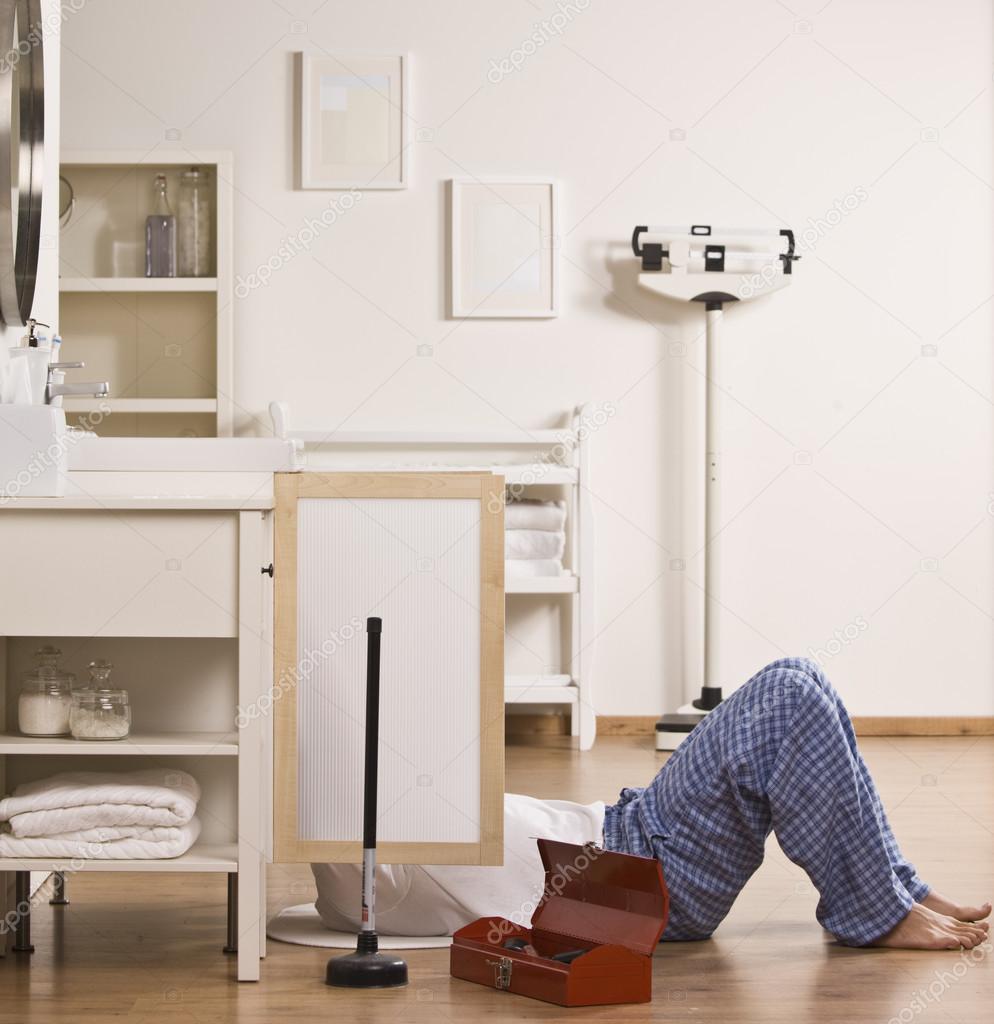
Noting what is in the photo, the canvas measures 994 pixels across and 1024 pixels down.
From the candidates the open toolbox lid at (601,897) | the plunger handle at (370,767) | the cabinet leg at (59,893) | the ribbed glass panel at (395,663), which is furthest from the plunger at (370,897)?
the cabinet leg at (59,893)

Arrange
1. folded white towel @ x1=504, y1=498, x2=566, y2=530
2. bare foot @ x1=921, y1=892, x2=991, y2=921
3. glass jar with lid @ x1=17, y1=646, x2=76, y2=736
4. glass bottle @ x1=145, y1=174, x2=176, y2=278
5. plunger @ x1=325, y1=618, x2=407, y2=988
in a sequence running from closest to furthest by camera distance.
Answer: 1. plunger @ x1=325, y1=618, x2=407, y2=988
2. glass jar with lid @ x1=17, y1=646, x2=76, y2=736
3. bare foot @ x1=921, y1=892, x2=991, y2=921
4. folded white towel @ x1=504, y1=498, x2=566, y2=530
5. glass bottle @ x1=145, y1=174, x2=176, y2=278

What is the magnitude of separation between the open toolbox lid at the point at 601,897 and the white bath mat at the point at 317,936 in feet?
0.64

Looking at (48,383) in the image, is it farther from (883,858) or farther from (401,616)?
(883,858)

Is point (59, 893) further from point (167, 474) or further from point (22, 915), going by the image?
point (167, 474)

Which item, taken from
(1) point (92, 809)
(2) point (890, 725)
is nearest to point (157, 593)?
(1) point (92, 809)

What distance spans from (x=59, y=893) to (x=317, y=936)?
497mm

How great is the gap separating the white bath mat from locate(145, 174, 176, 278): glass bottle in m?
2.33

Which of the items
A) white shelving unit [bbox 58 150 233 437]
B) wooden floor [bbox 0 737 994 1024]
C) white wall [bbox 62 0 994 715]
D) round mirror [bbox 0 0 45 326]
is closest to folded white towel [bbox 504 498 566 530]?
white wall [bbox 62 0 994 715]

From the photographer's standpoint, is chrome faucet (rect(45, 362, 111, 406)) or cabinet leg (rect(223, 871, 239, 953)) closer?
cabinet leg (rect(223, 871, 239, 953))

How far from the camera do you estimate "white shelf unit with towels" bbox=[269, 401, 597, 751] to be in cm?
389

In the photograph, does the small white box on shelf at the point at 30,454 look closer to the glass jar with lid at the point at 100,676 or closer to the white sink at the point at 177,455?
the white sink at the point at 177,455

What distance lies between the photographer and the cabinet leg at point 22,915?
201 centimetres

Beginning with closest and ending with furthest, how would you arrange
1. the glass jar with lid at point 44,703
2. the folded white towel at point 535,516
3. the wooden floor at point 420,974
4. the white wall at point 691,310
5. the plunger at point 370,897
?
the wooden floor at point 420,974, the plunger at point 370,897, the glass jar with lid at point 44,703, the folded white towel at point 535,516, the white wall at point 691,310

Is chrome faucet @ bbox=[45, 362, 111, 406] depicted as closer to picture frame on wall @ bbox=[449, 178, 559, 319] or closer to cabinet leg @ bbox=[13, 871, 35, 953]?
cabinet leg @ bbox=[13, 871, 35, 953]
